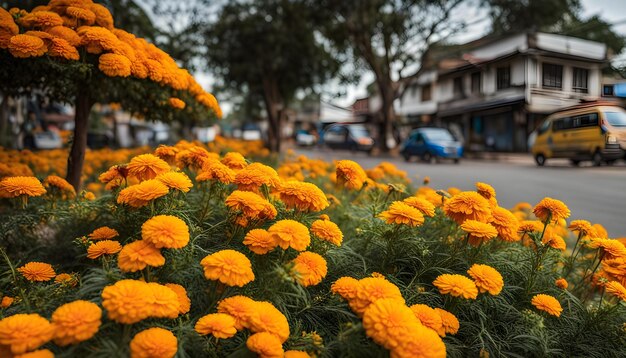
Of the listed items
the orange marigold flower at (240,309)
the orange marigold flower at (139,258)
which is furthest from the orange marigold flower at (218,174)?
the orange marigold flower at (240,309)

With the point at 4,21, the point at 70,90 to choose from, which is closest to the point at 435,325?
the point at 4,21

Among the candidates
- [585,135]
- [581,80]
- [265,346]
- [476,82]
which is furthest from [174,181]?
[476,82]

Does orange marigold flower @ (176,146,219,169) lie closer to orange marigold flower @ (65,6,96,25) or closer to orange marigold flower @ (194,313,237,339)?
orange marigold flower @ (194,313,237,339)

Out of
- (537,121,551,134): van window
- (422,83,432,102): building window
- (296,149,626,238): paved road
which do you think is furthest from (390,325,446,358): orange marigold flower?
(422,83,432,102): building window

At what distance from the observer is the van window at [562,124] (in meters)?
12.9

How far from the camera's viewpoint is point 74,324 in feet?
3.22

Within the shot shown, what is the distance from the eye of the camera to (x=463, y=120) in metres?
24.7

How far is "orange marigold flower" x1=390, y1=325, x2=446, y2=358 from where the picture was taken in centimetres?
102

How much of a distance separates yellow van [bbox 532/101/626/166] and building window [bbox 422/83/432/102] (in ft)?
47.6

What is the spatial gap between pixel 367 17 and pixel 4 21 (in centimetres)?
1618

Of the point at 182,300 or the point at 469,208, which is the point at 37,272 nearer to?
the point at 182,300

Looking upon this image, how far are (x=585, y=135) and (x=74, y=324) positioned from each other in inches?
564

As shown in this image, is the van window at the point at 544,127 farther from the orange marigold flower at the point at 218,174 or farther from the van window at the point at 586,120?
the orange marigold flower at the point at 218,174

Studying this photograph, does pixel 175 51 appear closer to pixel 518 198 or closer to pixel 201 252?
pixel 518 198
